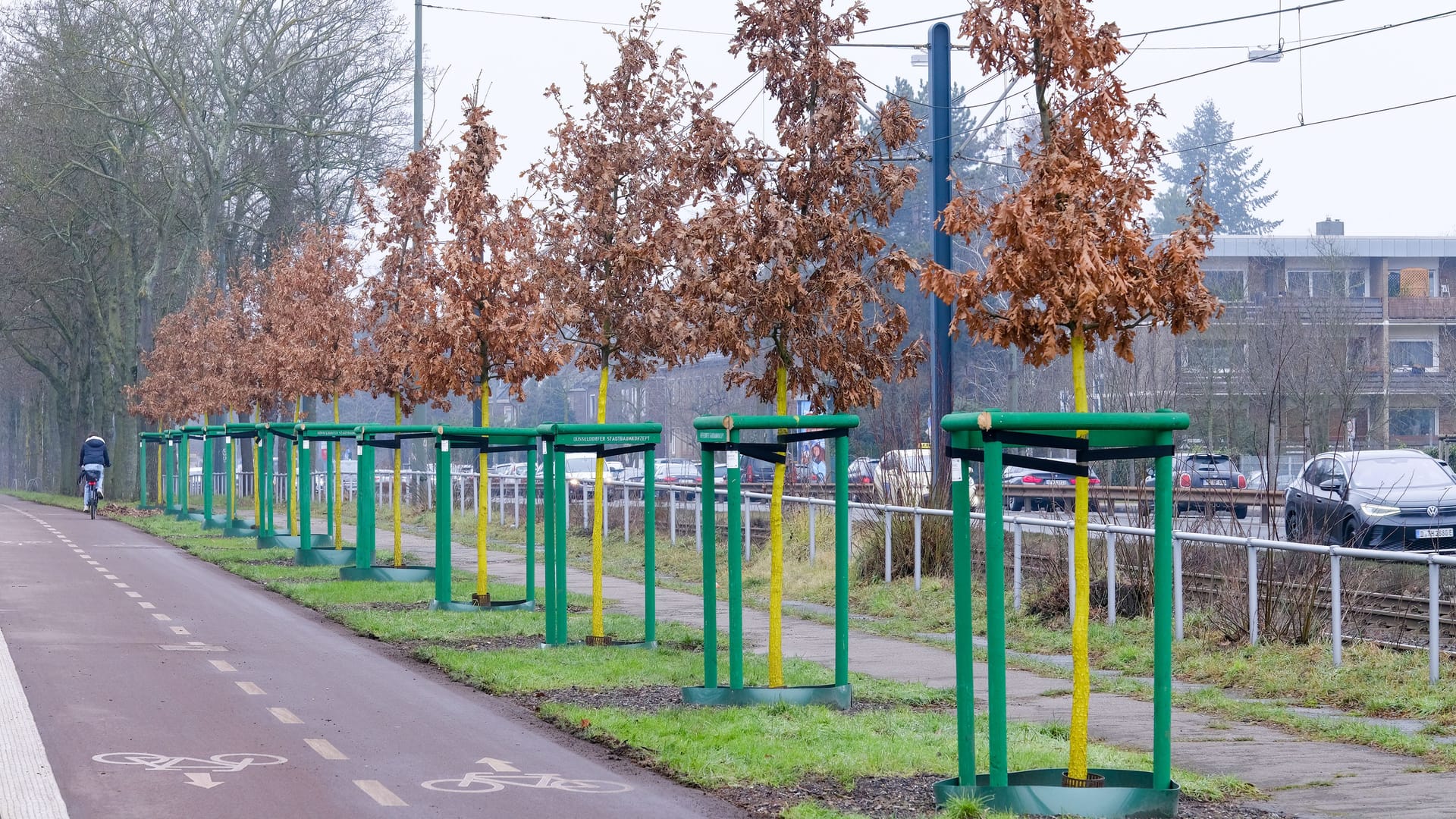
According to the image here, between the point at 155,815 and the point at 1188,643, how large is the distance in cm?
863

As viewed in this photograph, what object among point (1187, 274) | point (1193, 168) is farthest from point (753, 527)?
point (1193, 168)

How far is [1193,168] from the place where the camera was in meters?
99.8

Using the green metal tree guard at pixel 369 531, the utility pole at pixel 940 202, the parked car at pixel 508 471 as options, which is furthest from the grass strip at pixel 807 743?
the parked car at pixel 508 471

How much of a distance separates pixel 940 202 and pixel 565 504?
7.62 meters

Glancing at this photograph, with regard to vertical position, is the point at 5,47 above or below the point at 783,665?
above

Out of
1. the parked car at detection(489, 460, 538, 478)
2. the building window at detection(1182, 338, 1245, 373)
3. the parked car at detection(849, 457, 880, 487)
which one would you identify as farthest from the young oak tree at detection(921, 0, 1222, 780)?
the building window at detection(1182, 338, 1245, 373)

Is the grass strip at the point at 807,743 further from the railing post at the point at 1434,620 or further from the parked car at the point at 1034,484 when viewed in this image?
the parked car at the point at 1034,484

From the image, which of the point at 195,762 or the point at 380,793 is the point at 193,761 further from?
the point at 380,793

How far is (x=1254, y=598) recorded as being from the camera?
13.1 m

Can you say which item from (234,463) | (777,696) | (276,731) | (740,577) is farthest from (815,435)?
(234,463)

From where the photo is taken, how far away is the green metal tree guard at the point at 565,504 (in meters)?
13.9

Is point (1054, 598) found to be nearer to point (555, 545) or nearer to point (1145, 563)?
point (1145, 563)

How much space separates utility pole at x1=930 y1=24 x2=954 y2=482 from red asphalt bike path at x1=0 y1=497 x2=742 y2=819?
7249mm

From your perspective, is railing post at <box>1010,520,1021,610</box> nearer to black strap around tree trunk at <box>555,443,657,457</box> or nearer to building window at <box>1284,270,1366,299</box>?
black strap around tree trunk at <box>555,443,657,457</box>
